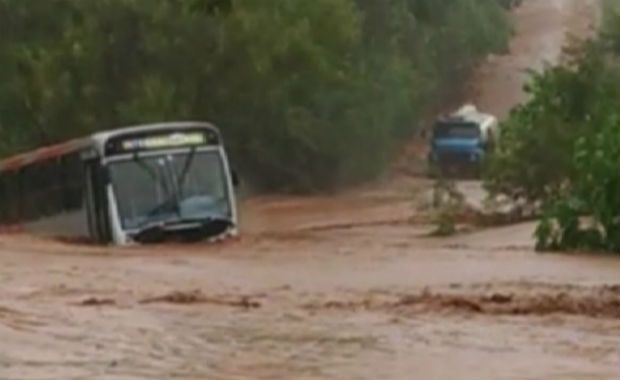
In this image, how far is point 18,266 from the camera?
22.5 meters

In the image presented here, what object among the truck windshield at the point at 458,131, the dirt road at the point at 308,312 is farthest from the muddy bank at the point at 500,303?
the truck windshield at the point at 458,131

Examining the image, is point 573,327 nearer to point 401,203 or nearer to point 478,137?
point 401,203

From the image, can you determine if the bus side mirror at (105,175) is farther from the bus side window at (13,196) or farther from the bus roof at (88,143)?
the bus side window at (13,196)

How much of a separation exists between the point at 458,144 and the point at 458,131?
1.41 ft

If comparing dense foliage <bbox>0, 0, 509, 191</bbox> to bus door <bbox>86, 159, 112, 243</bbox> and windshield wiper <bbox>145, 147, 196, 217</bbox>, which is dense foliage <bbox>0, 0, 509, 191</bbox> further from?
windshield wiper <bbox>145, 147, 196, 217</bbox>

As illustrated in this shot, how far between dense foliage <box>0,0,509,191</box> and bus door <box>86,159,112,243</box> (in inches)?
591

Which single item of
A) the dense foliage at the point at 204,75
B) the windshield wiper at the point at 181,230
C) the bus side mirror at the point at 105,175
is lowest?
the windshield wiper at the point at 181,230

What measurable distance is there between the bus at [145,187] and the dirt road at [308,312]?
0.69 m

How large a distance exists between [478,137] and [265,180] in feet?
25.9

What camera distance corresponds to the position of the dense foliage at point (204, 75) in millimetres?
43812

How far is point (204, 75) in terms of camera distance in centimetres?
4491

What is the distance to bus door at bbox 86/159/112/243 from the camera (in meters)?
27.5

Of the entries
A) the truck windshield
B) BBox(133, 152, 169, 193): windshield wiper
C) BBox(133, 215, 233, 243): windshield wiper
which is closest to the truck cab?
the truck windshield

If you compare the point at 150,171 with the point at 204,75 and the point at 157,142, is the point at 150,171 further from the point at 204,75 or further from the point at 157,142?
the point at 204,75
